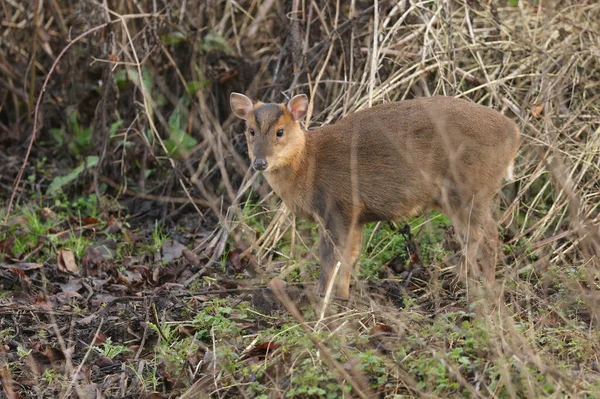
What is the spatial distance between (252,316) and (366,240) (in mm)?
1650

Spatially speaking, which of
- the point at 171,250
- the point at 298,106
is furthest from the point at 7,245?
the point at 298,106

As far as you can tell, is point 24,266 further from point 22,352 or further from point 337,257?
point 337,257

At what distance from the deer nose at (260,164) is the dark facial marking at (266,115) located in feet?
0.77

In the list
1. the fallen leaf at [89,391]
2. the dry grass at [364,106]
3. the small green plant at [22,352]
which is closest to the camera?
the dry grass at [364,106]

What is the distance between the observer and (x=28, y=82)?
27.8ft

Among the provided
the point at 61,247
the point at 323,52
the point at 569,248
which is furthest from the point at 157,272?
the point at 569,248

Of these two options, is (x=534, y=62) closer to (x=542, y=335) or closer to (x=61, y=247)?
(x=542, y=335)

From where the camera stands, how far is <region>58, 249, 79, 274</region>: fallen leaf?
21.3 ft

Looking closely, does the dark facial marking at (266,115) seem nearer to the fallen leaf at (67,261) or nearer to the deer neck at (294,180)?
the deer neck at (294,180)

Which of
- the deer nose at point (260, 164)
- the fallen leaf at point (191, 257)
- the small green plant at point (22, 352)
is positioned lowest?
the fallen leaf at point (191, 257)

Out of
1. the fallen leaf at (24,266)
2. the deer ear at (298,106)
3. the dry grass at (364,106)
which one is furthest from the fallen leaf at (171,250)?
the deer ear at (298,106)

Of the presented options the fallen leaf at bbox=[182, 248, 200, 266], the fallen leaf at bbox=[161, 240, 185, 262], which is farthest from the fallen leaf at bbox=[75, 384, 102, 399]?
the fallen leaf at bbox=[161, 240, 185, 262]

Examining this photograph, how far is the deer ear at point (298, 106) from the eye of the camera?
5.89 metres

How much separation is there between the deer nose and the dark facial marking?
0.77 ft
